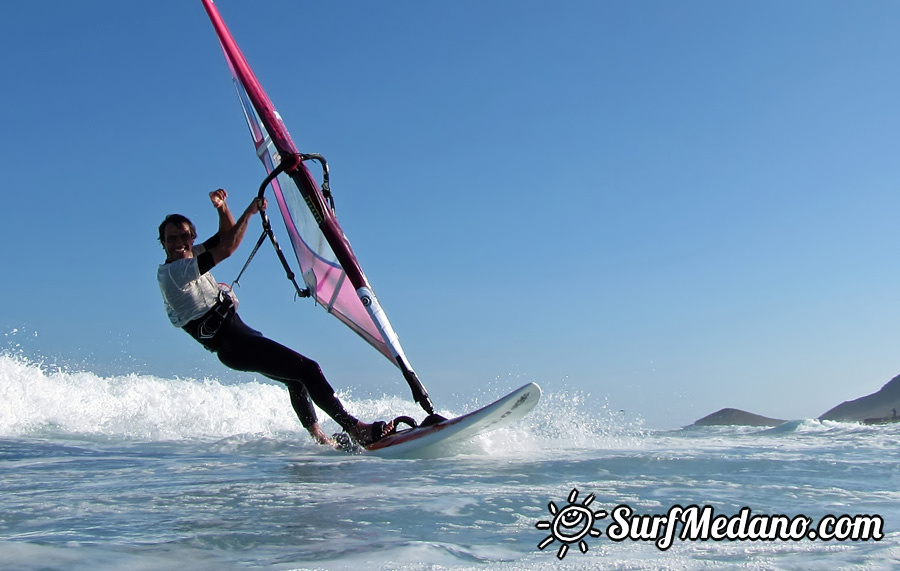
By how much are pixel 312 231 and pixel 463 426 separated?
79.5 inches

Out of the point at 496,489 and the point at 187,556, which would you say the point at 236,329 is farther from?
the point at 187,556

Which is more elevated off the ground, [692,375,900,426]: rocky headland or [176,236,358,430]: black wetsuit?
[176,236,358,430]: black wetsuit

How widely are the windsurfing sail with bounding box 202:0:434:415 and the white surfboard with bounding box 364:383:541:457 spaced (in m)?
0.26

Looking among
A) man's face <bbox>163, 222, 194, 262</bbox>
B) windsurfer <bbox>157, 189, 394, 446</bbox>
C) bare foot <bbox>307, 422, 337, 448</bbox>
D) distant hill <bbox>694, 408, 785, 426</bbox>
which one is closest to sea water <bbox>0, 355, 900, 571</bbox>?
bare foot <bbox>307, 422, 337, 448</bbox>

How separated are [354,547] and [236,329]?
2919mm

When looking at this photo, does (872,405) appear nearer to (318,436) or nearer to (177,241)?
(318,436)

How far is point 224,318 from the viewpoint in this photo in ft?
14.7

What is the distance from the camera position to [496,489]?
2902 millimetres

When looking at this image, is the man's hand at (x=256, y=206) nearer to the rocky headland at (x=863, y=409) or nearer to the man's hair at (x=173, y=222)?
the man's hair at (x=173, y=222)

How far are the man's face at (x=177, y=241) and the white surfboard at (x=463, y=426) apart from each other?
1.74 metres

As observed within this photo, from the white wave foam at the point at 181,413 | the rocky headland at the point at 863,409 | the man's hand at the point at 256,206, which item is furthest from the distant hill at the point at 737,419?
the man's hand at the point at 256,206

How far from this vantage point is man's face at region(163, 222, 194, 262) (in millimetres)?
4250

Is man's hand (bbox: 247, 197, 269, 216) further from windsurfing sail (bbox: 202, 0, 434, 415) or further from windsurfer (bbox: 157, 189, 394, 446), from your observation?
windsurfing sail (bbox: 202, 0, 434, 415)

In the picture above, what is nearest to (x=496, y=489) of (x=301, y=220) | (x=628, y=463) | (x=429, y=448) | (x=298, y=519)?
(x=298, y=519)
